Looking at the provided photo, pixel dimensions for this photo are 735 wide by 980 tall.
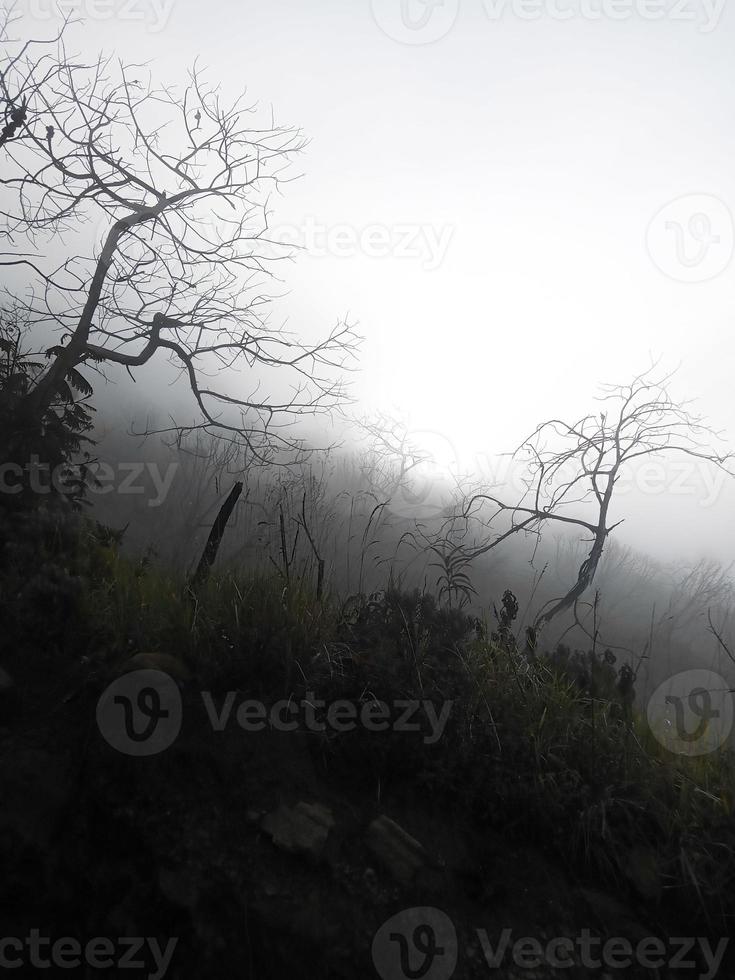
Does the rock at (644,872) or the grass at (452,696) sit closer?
the rock at (644,872)

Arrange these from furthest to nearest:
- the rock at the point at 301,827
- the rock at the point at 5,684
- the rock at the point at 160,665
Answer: the rock at the point at 160,665 → the rock at the point at 5,684 → the rock at the point at 301,827

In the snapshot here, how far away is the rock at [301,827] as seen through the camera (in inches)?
93.7

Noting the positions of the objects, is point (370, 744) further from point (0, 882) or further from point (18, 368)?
point (18, 368)

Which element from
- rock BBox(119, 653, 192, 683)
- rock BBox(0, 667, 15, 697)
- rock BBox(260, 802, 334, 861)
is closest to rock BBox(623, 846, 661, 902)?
rock BBox(260, 802, 334, 861)

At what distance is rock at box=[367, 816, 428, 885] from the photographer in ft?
7.86

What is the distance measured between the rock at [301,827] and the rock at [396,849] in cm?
23

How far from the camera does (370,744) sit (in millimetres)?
2828

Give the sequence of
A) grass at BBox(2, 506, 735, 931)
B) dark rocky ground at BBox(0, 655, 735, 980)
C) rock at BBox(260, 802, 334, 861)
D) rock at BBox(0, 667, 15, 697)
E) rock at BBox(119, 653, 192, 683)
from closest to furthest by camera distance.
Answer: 1. dark rocky ground at BBox(0, 655, 735, 980)
2. rock at BBox(260, 802, 334, 861)
3. grass at BBox(2, 506, 735, 931)
4. rock at BBox(0, 667, 15, 697)
5. rock at BBox(119, 653, 192, 683)

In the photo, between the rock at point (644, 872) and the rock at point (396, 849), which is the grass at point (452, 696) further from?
the rock at point (396, 849)

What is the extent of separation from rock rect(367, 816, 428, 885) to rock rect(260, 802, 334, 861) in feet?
0.74

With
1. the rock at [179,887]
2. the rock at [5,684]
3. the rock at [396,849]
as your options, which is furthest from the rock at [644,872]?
the rock at [5,684]

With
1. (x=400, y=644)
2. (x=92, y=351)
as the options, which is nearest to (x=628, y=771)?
(x=400, y=644)

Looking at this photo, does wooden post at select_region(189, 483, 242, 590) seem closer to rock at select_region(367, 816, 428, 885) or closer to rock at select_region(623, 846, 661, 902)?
rock at select_region(367, 816, 428, 885)

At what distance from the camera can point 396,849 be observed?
8.10 feet
